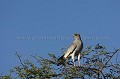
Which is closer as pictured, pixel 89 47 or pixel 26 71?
pixel 26 71

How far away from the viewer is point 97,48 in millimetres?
12758

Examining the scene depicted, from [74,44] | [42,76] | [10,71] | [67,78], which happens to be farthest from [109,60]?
[74,44]

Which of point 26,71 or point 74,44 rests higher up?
point 74,44

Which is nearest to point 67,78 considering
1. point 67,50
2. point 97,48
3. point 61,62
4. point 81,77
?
point 81,77

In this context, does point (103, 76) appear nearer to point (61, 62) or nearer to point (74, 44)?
point (61, 62)

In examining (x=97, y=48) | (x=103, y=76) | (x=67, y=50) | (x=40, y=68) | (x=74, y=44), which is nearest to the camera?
(x=103, y=76)

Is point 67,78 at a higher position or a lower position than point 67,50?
lower

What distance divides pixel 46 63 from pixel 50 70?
0.28 metres

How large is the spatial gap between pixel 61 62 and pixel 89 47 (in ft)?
3.78

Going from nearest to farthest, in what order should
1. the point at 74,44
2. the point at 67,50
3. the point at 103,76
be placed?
1. the point at 103,76
2. the point at 67,50
3. the point at 74,44

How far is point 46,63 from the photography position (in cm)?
1191

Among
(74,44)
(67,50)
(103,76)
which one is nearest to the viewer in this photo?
(103,76)

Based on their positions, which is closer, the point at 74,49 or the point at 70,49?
the point at 70,49

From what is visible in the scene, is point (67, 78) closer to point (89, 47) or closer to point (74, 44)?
point (89, 47)
